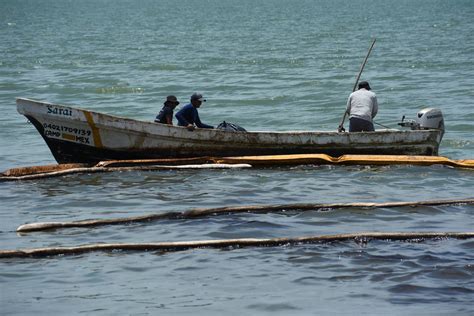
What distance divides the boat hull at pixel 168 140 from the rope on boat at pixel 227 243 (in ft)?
17.3

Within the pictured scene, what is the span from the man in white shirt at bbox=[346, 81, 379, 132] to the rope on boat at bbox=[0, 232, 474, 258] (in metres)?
5.57

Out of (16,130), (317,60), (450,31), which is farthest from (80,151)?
(450,31)

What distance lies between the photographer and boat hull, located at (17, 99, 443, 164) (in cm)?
1575

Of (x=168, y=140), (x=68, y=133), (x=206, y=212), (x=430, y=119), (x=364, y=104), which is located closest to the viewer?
(x=206, y=212)

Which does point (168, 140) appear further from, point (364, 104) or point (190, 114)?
point (364, 104)

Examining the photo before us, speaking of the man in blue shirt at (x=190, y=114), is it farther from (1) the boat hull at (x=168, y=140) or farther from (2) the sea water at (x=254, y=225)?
(2) the sea water at (x=254, y=225)

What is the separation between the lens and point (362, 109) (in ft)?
54.4

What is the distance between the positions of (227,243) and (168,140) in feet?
18.0

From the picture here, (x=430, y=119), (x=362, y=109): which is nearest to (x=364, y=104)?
(x=362, y=109)

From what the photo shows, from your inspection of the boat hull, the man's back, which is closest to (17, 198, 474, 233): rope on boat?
the boat hull

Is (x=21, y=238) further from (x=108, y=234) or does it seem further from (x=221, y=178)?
(x=221, y=178)

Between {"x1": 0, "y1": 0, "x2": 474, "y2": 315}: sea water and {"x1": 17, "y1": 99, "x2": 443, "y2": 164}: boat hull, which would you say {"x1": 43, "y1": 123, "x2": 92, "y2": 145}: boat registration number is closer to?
{"x1": 17, "y1": 99, "x2": 443, "y2": 164}: boat hull

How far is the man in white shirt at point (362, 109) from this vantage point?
16562 millimetres

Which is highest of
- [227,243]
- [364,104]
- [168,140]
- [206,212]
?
[364,104]
